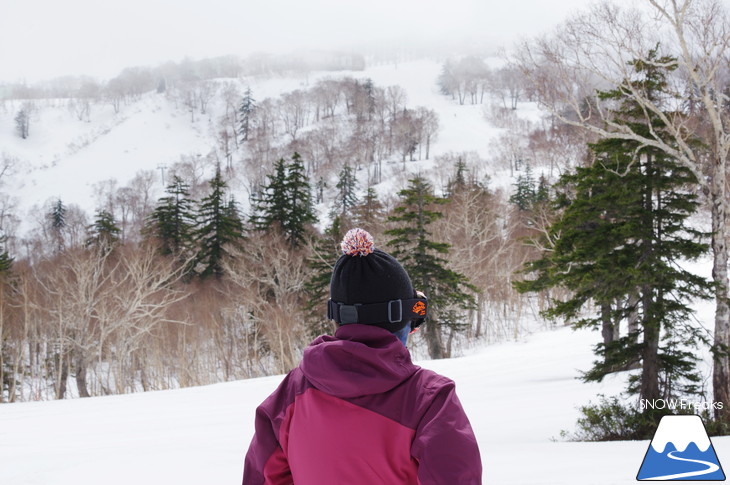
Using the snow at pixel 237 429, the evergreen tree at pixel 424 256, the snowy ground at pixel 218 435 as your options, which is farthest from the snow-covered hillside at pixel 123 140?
the snowy ground at pixel 218 435

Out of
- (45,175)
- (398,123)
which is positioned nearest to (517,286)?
(398,123)

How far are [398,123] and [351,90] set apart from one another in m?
27.7

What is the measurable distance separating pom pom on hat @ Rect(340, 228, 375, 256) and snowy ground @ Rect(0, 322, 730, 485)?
4.41 m

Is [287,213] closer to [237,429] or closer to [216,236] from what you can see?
[216,236]

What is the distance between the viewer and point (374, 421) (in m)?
1.48

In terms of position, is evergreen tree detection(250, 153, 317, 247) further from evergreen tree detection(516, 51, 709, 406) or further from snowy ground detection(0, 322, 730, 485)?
evergreen tree detection(516, 51, 709, 406)

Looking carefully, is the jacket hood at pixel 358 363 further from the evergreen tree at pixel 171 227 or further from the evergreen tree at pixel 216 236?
the evergreen tree at pixel 171 227

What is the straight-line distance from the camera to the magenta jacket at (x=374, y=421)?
54.0 inches

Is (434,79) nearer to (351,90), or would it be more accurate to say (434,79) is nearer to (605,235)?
(351,90)

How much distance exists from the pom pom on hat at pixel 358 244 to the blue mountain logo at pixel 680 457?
4860 millimetres

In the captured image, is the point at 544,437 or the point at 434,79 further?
the point at 434,79

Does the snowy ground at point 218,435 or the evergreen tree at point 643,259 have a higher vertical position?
the evergreen tree at point 643,259

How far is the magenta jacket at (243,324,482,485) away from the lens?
1.37 meters

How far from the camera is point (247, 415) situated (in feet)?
36.4
